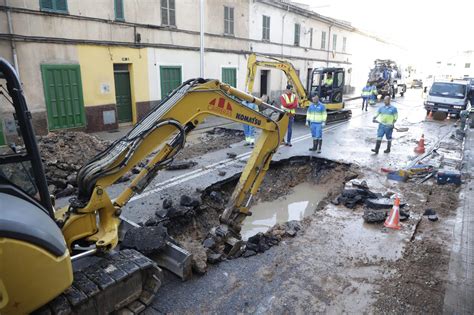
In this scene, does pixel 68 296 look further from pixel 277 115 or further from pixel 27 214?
pixel 277 115

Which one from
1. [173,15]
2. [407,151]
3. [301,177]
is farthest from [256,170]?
[173,15]

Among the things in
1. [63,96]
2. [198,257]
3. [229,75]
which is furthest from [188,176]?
[229,75]

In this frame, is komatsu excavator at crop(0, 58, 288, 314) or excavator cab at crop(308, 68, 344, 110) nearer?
komatsu excavator at crop(0, 58, 288, 314)

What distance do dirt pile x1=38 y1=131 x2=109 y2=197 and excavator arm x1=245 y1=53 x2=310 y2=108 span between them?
604cm

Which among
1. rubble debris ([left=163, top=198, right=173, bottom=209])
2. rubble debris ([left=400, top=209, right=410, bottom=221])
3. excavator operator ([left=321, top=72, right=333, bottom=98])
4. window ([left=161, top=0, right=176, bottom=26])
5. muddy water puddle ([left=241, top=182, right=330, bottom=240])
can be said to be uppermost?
window ([left=161, top=0, right=176, bottom=26])

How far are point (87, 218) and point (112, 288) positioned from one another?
83 cm

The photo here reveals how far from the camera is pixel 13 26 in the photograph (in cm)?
1126

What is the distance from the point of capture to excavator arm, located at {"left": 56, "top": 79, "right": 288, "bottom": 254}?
383 centimetres

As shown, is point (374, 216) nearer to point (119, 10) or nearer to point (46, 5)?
point (46, 5)

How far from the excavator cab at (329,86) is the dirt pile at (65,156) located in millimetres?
11686

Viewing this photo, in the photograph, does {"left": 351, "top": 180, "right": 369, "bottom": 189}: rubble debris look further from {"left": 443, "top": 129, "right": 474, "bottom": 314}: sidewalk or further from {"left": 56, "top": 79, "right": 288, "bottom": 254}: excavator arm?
{"left": 56, "top": 79, "right": 288, "bottom": 254}: excavator arm

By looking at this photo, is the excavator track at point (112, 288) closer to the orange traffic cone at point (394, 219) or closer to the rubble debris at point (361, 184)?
the orange traffic cone at point (394, 219)

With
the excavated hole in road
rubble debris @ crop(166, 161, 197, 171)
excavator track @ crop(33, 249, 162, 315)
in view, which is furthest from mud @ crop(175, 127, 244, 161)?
excavator track @ crop(33, 249, 162, 315)

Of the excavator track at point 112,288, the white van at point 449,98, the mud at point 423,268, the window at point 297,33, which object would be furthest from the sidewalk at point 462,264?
the window at point 297,33
